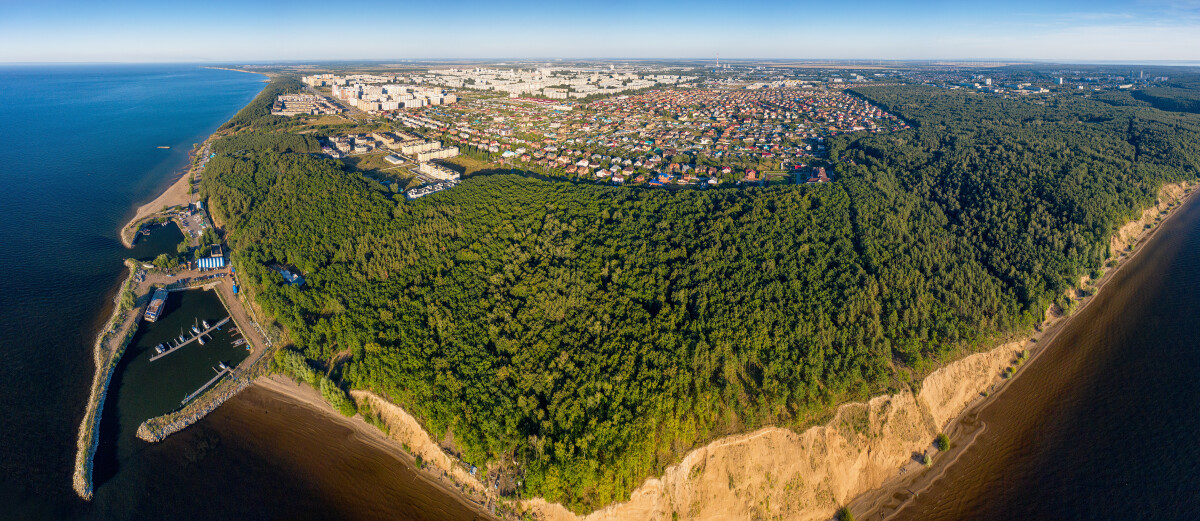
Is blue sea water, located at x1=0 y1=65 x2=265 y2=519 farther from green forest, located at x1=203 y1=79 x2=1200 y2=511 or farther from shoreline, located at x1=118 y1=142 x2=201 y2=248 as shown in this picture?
green forest, located at x1=203 y1=79 x2=1200 y2=511

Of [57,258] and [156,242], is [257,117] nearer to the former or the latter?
[156,242]

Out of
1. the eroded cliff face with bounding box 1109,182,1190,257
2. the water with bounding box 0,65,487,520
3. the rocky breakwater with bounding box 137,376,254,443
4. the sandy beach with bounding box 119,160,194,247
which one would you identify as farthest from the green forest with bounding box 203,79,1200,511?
the sandy beach with bounding box 119,160,194,247

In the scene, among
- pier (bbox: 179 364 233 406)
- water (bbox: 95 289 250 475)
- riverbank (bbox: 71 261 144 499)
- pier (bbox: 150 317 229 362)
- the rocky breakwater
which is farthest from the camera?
pier (bbox: 150 317 229 362)

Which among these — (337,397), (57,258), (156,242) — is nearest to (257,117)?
(156,242)

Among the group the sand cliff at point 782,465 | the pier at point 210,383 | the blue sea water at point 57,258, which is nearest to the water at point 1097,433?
the sand cliff at point 782,465

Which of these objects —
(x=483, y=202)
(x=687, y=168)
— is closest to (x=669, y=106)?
(x=687, y=168)

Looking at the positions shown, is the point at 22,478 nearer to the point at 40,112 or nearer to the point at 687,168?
the point at 687,168
